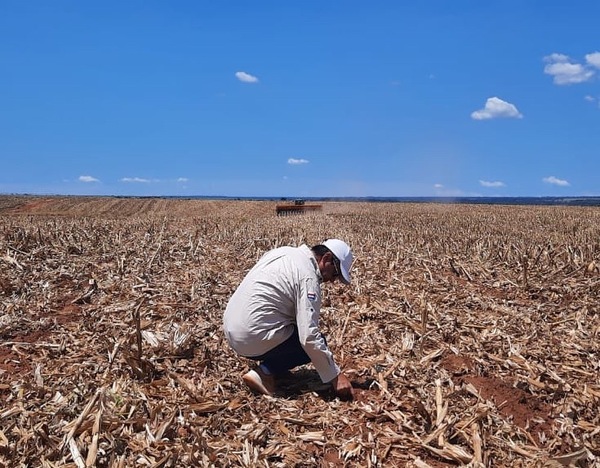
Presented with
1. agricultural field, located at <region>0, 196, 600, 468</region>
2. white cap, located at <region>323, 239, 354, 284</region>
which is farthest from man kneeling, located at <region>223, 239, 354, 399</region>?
agricultural field, located at <region>0, 196, 600, 468</region>

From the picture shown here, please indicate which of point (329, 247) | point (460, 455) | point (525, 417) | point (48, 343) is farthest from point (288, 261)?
point (48, 343)

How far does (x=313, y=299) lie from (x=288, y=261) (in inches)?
14.0

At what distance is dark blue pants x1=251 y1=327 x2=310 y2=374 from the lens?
13.4 feet

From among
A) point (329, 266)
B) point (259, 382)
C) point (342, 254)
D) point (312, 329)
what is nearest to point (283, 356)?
point (259, 382)

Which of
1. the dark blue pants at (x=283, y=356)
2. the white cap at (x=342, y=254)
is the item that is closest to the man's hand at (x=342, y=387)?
the dark blue pants at (x=283, y=356)

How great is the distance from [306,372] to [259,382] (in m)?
0.72

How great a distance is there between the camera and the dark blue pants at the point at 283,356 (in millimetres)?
4070

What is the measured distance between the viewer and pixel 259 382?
3.96 metres

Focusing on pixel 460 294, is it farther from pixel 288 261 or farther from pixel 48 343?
pixel 48 343

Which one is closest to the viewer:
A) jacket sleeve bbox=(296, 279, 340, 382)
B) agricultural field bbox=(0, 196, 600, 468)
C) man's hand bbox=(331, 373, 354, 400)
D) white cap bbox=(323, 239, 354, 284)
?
agricultural field bbox=(0, 196, 600, 468)

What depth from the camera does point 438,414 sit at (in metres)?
3.54

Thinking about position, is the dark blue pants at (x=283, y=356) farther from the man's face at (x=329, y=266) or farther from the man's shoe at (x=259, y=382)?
the man's face at (x=329, y=266)

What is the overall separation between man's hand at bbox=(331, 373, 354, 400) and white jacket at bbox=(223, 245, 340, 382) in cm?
5

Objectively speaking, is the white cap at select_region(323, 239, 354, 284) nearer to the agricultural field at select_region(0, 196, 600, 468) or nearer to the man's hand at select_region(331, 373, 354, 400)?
the man's hand at select_region(331, 373, 354, 400)
